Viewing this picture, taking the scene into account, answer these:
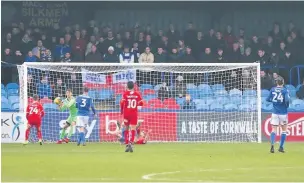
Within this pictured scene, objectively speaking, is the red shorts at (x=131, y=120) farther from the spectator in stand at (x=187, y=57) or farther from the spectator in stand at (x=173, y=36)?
the spectator in stand at (x=173, y=36)

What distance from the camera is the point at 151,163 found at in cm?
2180

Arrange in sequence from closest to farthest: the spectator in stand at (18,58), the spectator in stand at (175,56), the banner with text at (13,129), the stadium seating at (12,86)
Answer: the banner with text at (13,129), the stadium seating at (12,86), the spectator in stand at (18,58), the spectator in stand at (175,56)

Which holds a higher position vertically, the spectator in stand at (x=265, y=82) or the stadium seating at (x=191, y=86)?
the spectator in stand at (x=265, y=82)

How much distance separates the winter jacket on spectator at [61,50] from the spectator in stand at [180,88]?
4.35 meters

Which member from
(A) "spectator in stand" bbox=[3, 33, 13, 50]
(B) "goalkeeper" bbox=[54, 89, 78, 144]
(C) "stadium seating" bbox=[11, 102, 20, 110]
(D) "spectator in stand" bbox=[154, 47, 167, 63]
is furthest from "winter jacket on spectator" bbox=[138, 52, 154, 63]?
(C) "stadium seating" bbox=[11, 102, 20, 110]

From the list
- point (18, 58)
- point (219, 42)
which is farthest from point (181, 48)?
point (18, 58)

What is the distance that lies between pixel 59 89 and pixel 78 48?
126 inches

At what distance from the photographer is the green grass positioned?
18.5 meters

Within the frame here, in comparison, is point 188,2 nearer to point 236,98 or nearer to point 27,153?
point 236,98

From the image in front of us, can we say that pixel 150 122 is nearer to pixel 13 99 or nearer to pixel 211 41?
pixel 13 99

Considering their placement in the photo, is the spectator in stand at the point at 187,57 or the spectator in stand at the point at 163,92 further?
the spectator in stand at the point at 187,57

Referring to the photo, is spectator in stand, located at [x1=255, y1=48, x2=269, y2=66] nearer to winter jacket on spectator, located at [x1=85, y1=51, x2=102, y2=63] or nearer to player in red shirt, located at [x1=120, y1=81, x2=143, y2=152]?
winter jacket on spectator, located at [x1=85, y1=51, x2=102, y2=63]

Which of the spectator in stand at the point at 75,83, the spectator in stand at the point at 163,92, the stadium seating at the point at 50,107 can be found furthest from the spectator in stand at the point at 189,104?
the stadium seating at the point at 50,107

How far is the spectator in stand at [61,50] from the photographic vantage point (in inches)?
1336
